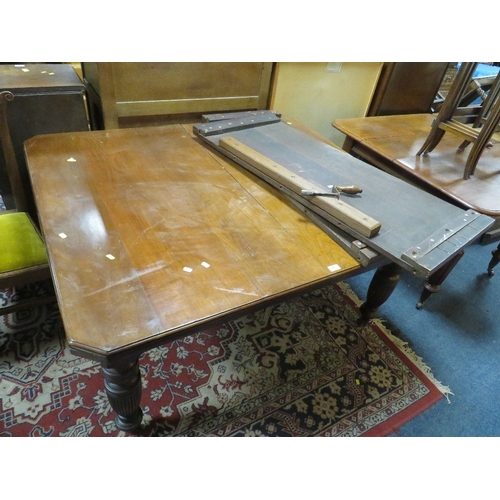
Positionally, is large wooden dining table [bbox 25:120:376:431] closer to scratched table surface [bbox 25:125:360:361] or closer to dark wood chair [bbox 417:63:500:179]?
scratched table surface [bbox 25:125:360:361]

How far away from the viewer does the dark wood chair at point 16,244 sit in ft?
3.96

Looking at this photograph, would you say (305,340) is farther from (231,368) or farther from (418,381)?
(418,381)

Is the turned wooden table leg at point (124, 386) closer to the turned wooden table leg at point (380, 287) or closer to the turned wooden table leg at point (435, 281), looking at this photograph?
the turned wooden table leg at point (380, 287)

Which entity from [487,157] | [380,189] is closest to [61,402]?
[380,189]

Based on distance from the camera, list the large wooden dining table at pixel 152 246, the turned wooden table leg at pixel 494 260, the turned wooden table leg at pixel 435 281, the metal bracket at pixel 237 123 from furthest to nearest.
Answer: the turned wooden table leg at pixel 494 260, the turned wooden table leg at pixel 435 281, the metal bracket at pixel 237 123, the large wooden dining table at pixel 152 246

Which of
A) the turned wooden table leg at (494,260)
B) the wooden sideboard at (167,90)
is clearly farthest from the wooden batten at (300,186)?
the turned wooden table leg at (494,260)

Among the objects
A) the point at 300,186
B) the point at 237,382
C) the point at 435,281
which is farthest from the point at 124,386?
the point at 435,281

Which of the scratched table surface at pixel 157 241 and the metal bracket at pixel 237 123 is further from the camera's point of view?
the metal bracket at pixel 237 123

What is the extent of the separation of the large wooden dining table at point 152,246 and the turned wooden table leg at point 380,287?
0.41 m

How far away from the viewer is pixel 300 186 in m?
1.17

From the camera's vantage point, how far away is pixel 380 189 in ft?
4.15

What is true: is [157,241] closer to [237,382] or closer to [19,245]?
[19,245]

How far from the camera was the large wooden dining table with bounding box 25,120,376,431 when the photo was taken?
780 millimetres

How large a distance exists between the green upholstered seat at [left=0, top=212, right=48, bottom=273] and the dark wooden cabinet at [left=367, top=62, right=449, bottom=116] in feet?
7.71
